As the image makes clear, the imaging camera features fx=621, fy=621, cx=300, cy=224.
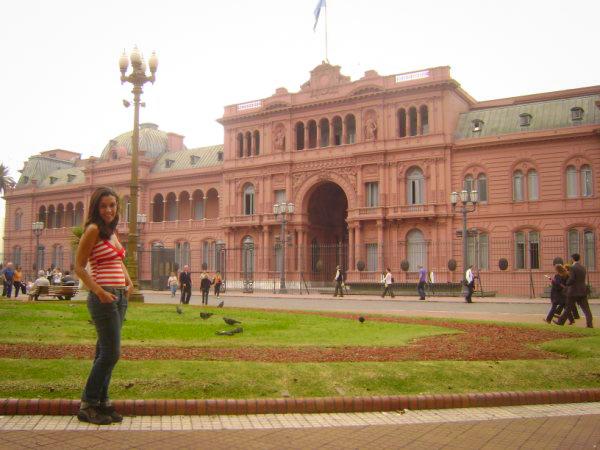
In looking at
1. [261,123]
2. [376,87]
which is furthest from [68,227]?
[376,87]

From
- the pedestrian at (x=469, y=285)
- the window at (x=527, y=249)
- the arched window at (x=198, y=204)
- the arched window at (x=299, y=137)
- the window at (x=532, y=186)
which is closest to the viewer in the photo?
the pedestrian at (x=469, y=285)

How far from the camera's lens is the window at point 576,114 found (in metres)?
42.2

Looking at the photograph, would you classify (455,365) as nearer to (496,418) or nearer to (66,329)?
(496,418)

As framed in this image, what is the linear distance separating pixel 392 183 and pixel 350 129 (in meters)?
6.58

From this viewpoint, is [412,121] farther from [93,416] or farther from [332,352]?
[93,416]

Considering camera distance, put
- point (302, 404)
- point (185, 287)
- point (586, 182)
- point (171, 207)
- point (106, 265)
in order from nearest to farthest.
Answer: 1. point (106, 265)
2. point (302, 404)
3. point (185, 287)
4. point (586, 182)
5. point (171, 207)

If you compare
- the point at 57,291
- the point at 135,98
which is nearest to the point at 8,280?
the point at 57,291

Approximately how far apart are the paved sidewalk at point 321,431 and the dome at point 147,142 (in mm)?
59954

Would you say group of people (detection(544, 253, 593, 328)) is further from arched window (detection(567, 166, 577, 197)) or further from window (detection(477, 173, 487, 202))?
window (detection(477, 173, 487, 202))

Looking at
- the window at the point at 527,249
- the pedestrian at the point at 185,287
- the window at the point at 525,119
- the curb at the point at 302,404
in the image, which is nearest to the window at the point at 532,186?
the window at the point at 527,249

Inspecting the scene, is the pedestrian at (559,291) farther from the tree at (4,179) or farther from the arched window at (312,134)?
the tree at (4,179)

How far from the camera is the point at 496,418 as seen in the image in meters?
7.38

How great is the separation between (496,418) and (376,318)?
10.6 meters

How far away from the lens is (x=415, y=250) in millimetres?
45562
